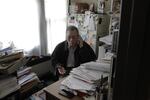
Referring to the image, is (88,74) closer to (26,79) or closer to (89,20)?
(26,79)

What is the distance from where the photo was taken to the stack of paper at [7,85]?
167cm

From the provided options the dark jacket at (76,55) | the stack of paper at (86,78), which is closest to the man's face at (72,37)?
the dark jacket at (76,55)

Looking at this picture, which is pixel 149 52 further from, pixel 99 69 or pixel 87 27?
pixel 87 27

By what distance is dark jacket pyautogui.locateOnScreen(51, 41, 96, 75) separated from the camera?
2.29 metres

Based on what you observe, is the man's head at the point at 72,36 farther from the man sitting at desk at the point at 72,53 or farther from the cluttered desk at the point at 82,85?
the cluttered desk at the point at 82,85

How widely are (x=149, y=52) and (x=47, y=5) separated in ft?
9.03

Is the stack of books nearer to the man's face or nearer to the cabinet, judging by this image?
the man's face

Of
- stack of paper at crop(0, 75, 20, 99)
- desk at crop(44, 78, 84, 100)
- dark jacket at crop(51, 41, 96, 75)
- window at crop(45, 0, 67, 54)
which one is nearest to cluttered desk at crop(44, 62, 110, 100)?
desk at crop(44, 78, 84, 100)

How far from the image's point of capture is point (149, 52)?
40cm

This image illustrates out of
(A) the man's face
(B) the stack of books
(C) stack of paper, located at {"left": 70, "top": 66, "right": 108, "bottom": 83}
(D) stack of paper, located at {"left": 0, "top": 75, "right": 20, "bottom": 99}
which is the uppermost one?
(A) the man's face

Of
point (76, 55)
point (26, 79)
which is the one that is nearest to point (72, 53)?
point (76, 55)

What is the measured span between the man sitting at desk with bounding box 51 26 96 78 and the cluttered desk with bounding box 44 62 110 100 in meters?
1.09

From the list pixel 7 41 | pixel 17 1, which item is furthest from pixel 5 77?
pixel 17 1

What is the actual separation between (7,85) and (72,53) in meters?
0.97
